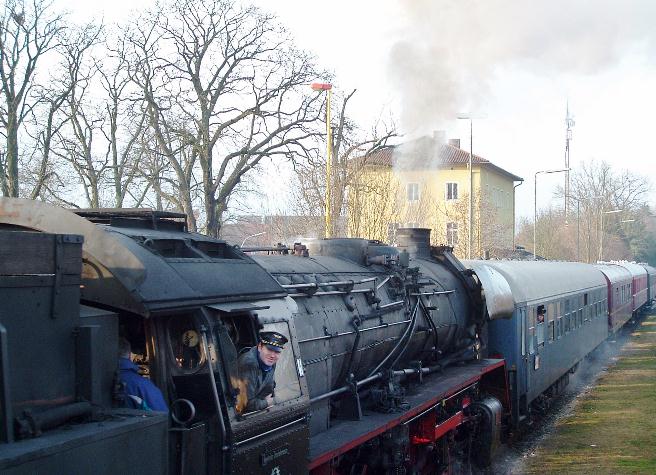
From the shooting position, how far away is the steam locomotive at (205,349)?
3463 millimetres

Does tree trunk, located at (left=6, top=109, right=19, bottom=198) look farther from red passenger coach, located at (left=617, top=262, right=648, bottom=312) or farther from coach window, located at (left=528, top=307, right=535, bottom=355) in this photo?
red passenger coach, located at (left=617, top=262, right=648, bottom=312)

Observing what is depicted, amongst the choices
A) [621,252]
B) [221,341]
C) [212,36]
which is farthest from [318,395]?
[621,252]

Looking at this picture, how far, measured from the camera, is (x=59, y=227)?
14.0ft

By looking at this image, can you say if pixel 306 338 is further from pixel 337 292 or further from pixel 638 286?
pixel 638 286

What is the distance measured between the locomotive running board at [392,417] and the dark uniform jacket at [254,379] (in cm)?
108

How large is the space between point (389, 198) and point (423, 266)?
11.4 metres

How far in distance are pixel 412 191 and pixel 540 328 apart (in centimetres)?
891

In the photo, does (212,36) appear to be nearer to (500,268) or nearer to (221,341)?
(500,268)

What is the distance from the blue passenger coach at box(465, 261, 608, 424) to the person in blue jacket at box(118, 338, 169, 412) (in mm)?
8601

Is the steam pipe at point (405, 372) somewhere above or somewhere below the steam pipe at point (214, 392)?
below

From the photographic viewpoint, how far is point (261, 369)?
497cm

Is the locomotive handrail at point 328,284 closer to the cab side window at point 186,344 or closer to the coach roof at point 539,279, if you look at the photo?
the cab side window at point 186,344

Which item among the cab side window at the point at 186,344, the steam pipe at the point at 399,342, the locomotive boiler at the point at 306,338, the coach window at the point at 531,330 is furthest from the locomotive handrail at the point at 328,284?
the coach window at the point at 531,330

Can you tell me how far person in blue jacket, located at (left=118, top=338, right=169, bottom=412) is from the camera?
4023 mm
